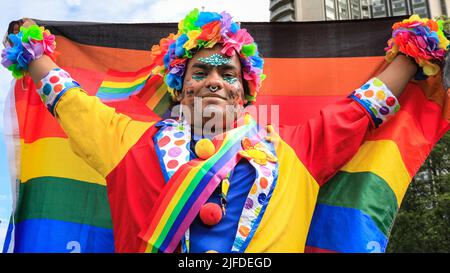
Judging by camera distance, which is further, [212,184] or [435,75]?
[435,75]

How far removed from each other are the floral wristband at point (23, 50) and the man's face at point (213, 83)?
3.04 ft

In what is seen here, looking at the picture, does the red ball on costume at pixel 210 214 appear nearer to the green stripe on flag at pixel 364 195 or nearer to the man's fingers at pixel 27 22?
the green stripe on flag at pixel 364 195

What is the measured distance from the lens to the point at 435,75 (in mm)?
2793

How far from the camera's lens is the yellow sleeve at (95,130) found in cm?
244

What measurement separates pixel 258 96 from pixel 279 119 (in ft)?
0.89

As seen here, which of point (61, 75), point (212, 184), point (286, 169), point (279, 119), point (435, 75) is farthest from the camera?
point (279, 119)

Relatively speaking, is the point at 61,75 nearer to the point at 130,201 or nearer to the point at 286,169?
the point at 130,201

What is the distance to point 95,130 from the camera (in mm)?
2480

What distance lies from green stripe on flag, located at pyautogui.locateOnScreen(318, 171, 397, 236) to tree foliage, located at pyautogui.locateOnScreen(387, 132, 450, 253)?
8.09 m

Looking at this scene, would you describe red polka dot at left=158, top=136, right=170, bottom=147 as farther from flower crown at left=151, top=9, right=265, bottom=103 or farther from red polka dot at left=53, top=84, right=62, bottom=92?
red polka dot at left=53, top=84, right=62, bottom=92

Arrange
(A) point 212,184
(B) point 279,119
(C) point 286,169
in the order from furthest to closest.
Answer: (B) point 279,119 → (C) point 286,169 → (A) point 212,184

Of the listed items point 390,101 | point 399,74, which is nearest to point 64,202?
point 390,101
